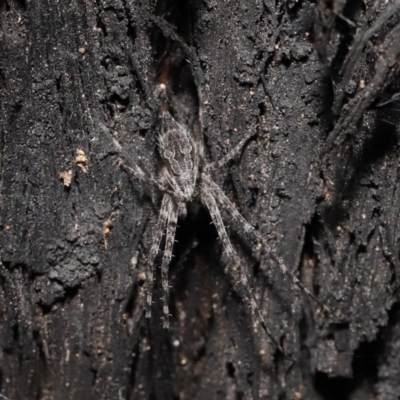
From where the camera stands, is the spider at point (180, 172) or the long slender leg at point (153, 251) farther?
the long slender leg at point (153, 251)

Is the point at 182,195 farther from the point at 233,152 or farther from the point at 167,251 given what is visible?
the point at 233,152

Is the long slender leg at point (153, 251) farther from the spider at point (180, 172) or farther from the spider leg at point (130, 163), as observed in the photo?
the spider leg at point (130, 163)

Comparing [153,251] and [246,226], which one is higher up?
[246,226]

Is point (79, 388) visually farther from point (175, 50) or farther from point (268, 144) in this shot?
point (175, 50)

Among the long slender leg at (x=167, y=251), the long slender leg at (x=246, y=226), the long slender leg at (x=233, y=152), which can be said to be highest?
the long slender leg at (x=233, y=152)

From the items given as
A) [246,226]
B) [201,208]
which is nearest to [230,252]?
[246,226]

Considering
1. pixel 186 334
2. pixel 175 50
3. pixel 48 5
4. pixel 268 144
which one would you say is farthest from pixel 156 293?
pixel 48 5

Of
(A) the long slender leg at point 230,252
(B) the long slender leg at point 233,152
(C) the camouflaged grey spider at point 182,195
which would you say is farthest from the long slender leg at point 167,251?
(B) the long slender leg at point 233,152

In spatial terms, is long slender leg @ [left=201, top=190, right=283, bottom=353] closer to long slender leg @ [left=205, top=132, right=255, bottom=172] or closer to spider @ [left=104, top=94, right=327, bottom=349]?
spider @ [left=104, top=94, right=327, bottom=349]

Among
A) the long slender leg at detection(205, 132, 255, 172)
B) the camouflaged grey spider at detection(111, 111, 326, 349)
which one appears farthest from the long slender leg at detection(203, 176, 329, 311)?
the long slender leg at detection(205, 132, 255, 172)
